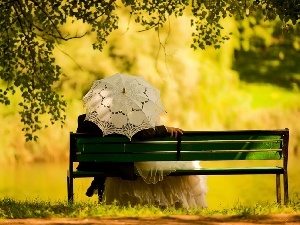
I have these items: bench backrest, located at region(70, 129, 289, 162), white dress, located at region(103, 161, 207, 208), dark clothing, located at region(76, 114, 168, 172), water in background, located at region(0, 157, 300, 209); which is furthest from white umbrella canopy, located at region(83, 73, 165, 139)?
water in background, located at region(0, 157, 300, 209)

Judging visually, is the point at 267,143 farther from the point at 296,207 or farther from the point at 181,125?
the point at 181,125

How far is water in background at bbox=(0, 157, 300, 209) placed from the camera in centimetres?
1803

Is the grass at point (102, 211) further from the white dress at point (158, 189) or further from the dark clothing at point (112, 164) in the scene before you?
the white dress at point (158, 189)

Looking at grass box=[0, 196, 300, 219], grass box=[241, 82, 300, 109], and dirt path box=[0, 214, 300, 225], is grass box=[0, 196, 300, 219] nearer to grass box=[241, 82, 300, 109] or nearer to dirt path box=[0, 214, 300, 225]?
dirt path box=[0, 214, 300, 225]

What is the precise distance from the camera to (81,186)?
69.2 feet

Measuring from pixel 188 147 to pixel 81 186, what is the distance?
10476 mm

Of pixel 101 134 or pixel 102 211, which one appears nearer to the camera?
pixel 102 211

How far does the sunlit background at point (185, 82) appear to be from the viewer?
98.8ft


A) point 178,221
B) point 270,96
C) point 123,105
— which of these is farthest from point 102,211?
point 270,96

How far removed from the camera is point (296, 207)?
381 inches

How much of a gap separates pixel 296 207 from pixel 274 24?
28.9m

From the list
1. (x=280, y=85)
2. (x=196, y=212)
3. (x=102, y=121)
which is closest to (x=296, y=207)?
(x=196, y=212)

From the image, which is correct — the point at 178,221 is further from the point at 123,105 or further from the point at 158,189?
the point at 123,105

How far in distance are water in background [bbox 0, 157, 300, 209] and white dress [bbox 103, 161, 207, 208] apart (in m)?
4.53
